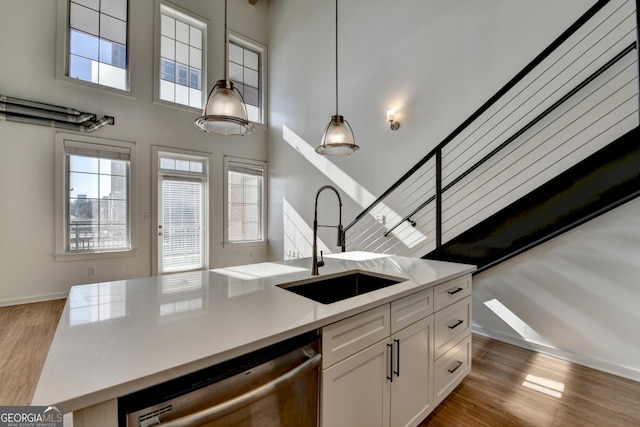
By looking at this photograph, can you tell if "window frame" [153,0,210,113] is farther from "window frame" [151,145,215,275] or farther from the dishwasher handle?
the dishwasher handle

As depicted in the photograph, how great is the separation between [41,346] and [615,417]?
4.41m

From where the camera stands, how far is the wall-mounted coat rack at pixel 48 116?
367 centimetres

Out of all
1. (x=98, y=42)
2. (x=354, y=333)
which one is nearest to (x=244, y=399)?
(x=354, y=333)

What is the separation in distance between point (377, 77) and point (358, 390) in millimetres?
3751

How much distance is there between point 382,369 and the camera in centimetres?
131

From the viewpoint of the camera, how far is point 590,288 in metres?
2.30

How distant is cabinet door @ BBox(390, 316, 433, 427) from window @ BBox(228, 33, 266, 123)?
5.33m

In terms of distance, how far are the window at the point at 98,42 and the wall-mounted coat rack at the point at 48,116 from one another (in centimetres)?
59

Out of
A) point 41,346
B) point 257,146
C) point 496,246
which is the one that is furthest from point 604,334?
point 257,146

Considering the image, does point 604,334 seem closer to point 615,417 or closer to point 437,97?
point 615,417

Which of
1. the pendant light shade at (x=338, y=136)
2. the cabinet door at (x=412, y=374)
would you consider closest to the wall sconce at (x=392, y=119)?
the pendant light shade at (x=338, y=136)

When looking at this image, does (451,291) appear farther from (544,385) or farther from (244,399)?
(244,399)

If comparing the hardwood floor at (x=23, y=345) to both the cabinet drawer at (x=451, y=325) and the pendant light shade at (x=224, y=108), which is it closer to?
the pendant light shade at (x=224, y=108)

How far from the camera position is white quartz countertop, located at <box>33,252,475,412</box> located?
669 mm
